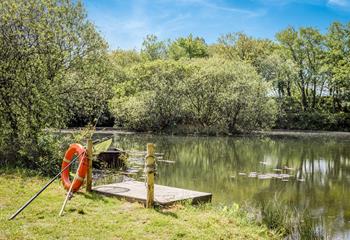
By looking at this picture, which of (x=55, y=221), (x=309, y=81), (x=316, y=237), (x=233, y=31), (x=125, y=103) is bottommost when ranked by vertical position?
(x=316, y=237)

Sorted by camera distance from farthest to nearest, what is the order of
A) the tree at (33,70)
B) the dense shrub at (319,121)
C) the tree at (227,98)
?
the dense shrub at (319,121), the tree at (227,98), the tree at (33,70)

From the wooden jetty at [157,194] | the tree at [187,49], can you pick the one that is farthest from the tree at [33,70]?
the tree at [187,49]

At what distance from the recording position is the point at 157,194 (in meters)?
8.68

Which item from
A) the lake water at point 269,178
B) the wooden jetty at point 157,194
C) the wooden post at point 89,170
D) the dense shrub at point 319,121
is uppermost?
the dense shrub at point 319,121

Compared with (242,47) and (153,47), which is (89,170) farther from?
(153,47)

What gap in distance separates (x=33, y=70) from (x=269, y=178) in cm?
938

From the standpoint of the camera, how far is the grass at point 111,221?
6066 mm

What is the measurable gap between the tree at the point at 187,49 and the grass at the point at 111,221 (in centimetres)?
5454

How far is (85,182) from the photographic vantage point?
9602 millimetres

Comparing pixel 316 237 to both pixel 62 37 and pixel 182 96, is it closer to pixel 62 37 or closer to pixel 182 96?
pixel 62 37

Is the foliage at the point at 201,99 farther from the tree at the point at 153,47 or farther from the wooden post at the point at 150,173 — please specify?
the wooden post at the point at 150,173

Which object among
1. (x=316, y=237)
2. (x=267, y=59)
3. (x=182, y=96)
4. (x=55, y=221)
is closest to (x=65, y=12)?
(x=55, y=221)

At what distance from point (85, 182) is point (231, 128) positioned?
29.3 meters

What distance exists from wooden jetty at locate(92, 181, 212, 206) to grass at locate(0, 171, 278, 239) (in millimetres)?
236
